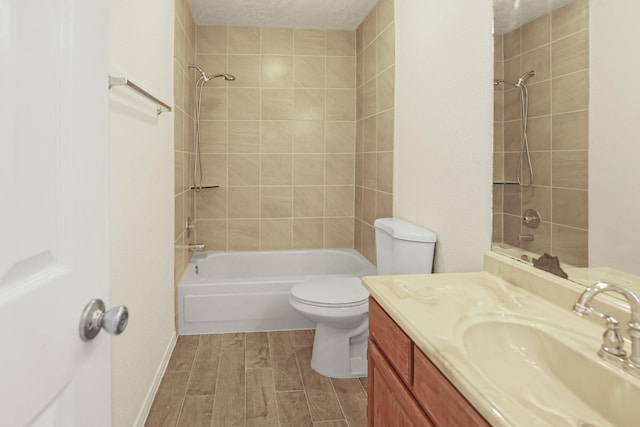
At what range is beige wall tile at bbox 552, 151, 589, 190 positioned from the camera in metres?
1.16

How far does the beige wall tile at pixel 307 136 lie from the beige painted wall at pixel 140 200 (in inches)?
55.2

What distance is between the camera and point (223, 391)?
2234 millimetres

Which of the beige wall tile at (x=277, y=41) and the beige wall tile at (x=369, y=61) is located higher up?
the beige wall tile at (x=277, y=41)

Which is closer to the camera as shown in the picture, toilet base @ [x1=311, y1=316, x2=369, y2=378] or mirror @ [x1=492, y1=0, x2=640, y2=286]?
mirror @ [x1=492, y1=0, x2=640, y2=286]

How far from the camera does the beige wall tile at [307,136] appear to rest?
12.5 feet

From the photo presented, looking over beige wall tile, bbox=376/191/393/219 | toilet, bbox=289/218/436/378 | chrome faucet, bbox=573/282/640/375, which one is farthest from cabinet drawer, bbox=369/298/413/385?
beige wall tile, bbox=376/191/393/219

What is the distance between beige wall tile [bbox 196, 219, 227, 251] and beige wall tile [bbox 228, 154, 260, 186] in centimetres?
38

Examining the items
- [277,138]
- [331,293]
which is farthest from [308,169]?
[331,293]

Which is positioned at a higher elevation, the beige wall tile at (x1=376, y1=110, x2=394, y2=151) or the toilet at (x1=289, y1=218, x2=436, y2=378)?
the beige wall tile at (x1=376, y1=110, x2=394, y2=151)

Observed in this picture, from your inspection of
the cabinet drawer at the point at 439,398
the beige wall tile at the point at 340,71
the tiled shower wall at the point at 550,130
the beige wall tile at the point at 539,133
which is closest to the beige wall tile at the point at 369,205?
the beige wall tile at the point at 340,71

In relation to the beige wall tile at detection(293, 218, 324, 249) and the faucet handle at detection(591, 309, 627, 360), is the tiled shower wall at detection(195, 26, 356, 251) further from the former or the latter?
the faucet handle at detection(591, 309, 627, 360)

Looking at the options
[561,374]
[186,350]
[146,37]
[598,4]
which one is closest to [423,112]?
[598,4]

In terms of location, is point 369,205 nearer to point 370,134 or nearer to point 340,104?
point 370,134

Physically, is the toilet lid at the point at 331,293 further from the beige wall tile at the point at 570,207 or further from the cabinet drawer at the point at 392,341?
the beige wall tile at the point at 570,207
